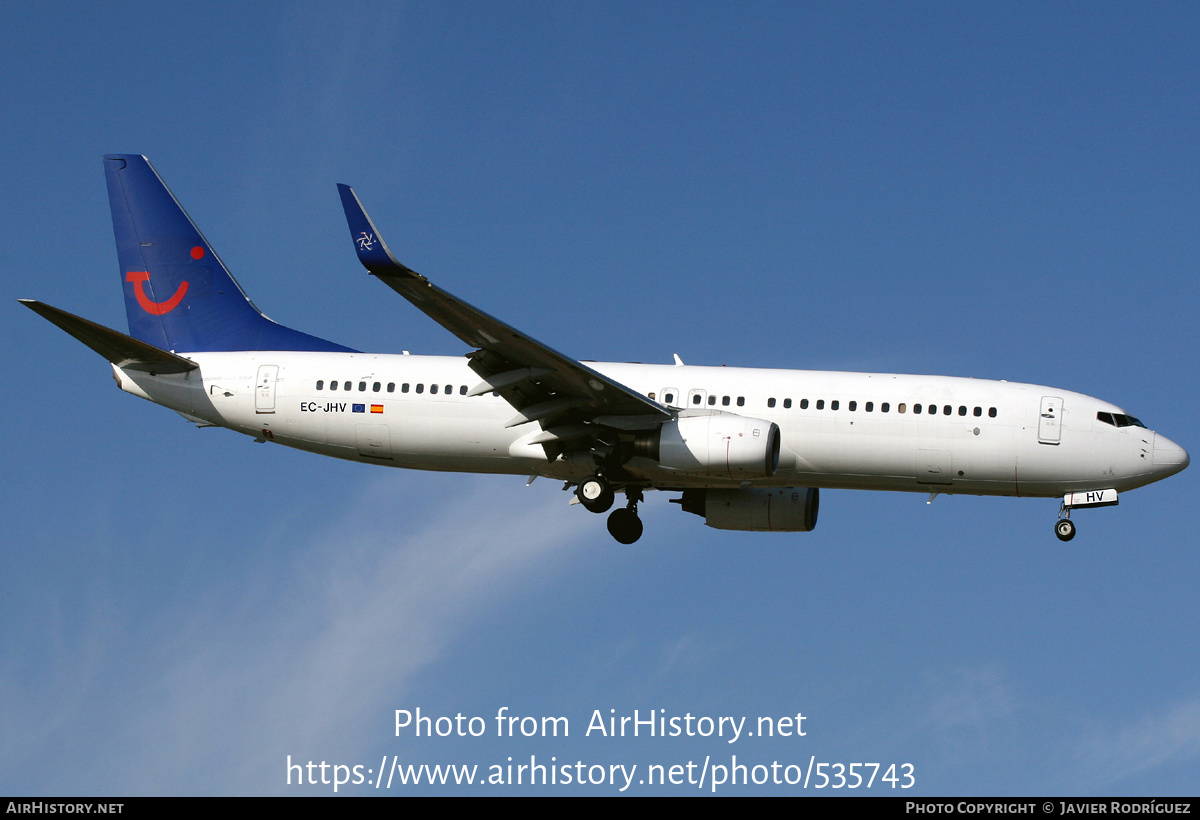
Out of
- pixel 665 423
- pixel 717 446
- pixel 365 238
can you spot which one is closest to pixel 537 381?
pixel 665 423

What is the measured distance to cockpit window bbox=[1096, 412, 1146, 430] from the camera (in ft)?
92.8

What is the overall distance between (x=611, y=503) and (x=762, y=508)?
4.05 m

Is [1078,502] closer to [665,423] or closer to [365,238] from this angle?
[665,423]

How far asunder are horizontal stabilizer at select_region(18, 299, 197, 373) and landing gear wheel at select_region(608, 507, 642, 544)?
1091 centimetres

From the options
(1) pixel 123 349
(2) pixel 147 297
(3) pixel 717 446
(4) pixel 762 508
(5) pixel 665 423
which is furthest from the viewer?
(2) pixel 147 297

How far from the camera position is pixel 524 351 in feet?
84.9

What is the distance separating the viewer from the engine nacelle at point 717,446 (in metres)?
26.7

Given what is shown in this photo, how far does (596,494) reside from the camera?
28.8m

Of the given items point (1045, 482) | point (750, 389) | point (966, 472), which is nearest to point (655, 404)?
point (750, 389)

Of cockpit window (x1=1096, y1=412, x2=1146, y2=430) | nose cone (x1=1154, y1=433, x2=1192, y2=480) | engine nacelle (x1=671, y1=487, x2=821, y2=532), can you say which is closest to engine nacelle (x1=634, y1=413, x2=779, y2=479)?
engine nacelle (x1=671, y1=487, x2=821, y2=532)

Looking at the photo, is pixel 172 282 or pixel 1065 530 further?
pixel 172 282

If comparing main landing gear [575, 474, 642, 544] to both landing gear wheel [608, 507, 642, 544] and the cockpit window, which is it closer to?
landing gear wheel [608, 507, 642, 544]

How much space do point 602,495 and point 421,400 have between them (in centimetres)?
472

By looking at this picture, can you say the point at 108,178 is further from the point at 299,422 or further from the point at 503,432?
the point at 503,432
